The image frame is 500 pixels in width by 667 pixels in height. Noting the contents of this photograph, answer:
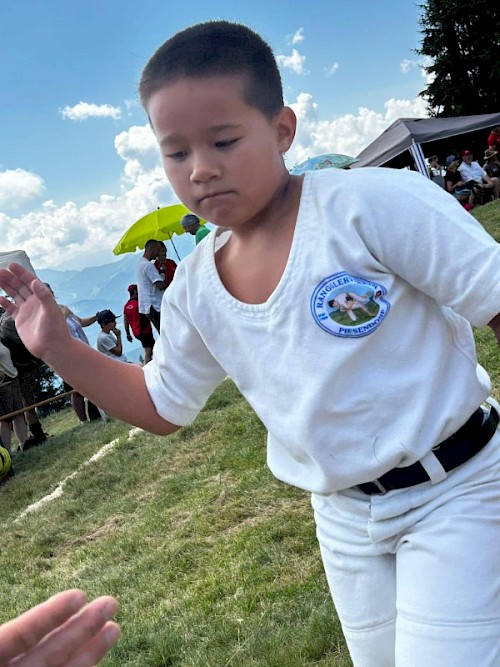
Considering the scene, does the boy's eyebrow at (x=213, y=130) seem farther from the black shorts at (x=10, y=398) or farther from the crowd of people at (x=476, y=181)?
the crowd of people at (x=476, y=181)

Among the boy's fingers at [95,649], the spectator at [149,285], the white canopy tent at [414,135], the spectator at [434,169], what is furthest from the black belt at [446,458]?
the spectator at [434,169]

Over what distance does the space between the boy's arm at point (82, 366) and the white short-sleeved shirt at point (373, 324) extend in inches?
16.9

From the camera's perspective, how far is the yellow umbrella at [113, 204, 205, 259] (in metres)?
13.0

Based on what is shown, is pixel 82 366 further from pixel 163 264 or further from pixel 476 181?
pixel 476 181

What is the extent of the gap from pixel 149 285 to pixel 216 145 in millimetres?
7687

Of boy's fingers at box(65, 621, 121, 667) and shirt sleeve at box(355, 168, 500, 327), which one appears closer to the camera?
boy's fingers at box(65, 621, 121, 667)

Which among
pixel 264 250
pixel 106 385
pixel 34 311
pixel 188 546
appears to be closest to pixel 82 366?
pixel 106 385

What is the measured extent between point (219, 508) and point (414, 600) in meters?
2.89

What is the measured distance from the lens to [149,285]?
29.6ft

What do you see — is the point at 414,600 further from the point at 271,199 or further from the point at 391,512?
the point at 271,199

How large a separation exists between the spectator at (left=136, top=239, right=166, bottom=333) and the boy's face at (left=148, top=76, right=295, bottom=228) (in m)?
7.45

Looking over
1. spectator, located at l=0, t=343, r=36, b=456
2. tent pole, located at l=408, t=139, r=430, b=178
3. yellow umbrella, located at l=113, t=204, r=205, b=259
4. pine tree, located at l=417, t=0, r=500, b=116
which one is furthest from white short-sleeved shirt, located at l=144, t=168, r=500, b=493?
pine tree, located at l=417, t=0, r=500, b=116

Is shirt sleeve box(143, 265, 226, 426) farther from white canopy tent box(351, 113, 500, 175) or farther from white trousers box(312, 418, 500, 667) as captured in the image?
white canopy tent box(351, 113, 500, 175)

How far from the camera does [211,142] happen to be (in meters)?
1.45
